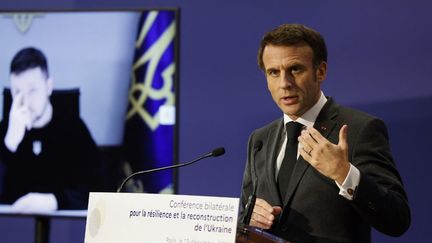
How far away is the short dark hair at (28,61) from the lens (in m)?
3.76

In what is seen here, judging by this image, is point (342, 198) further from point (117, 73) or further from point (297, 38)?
point (117, 73)

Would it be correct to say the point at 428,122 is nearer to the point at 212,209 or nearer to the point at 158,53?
the point at 158,53

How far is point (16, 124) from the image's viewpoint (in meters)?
3.74

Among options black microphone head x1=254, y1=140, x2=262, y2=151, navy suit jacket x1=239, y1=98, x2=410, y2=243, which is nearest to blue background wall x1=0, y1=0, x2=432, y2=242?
black microphone head x1=254, y1=140, x2=262, y2=151

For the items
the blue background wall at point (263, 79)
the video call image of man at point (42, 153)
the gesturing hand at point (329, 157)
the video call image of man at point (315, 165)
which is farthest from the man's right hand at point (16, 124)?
the gesturing hand at point (329, 157)

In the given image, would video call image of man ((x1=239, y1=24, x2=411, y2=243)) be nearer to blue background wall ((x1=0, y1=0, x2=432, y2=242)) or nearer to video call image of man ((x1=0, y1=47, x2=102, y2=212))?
blue background wall ((x1=0, y1=0, x2=432, y2=242))

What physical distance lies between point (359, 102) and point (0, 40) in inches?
80.8

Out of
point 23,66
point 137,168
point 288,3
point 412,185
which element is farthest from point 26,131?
point 412,185

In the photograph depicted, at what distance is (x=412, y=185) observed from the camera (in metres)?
3.35

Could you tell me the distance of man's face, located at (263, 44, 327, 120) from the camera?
2.44 metres

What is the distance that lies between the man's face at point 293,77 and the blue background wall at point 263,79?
107 centimetres

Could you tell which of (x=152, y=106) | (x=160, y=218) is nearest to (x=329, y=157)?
(x=160, y=218)

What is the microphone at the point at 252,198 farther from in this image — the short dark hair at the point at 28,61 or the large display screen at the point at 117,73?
the short dark hair at the point at 28,61

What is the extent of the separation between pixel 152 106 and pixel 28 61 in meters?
0.75
